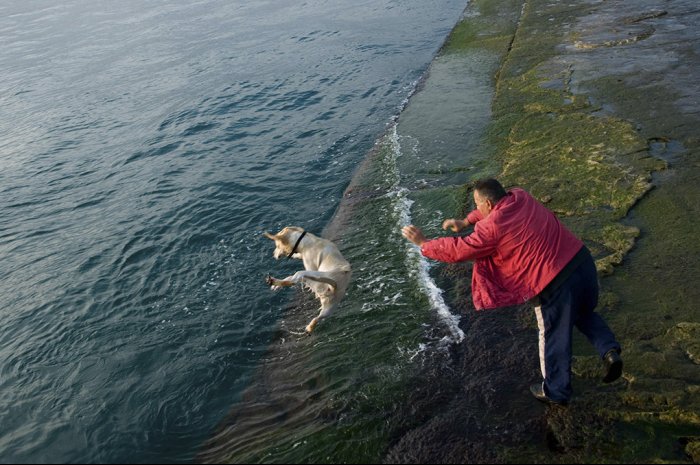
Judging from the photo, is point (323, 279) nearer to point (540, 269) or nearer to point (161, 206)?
point (540, 269)

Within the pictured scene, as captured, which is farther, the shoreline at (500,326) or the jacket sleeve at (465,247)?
the shoreline at (500,326)

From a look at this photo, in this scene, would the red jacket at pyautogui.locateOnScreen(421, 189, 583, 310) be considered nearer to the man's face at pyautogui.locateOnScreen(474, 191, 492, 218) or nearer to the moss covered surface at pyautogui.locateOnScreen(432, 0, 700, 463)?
the man's face at pyautogui.locateOnScreen(474, 191, 492, 218)

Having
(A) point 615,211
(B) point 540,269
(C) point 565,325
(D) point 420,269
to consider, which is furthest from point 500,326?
(A) point 615,211

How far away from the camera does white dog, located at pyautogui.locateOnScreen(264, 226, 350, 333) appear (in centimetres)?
743

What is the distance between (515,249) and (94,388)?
6857 mm

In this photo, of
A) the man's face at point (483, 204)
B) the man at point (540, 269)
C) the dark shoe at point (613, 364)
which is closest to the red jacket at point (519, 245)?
the man at point (540, 269)

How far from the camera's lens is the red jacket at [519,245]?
18.0ft

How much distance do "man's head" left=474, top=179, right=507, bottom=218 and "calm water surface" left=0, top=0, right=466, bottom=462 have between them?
456 cm

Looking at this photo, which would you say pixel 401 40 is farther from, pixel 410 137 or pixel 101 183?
pixel 101 183

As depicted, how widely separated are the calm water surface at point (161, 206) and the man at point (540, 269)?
4180mm

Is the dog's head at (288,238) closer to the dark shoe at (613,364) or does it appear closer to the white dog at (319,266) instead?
the white dog at (319,266)

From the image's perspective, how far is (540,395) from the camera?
598cm

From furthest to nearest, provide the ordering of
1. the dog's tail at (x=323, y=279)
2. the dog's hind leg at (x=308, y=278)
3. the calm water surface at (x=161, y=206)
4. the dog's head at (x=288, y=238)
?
the dog's head at (x=288, y=238), the calm water surface at (x=161, y=206), the dog's tail at (x=323, y=279), the dog's hind leg at (x=308, y=278)

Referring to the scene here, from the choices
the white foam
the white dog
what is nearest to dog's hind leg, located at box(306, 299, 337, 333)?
the white dog
